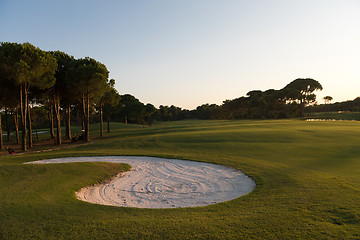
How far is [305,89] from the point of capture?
3285 inches

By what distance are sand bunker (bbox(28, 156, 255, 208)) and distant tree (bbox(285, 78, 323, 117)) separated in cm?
8257

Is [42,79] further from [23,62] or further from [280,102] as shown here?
[280,102]

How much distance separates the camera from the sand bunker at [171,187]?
867 cm

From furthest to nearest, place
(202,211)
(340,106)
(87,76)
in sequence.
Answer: (340,106) < (87,76) < (202,211)

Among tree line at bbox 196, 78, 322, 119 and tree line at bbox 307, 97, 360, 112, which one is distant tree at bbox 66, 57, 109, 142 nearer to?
tree line at bbox 196, 78, 322, 119

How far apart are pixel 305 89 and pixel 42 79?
298 feet

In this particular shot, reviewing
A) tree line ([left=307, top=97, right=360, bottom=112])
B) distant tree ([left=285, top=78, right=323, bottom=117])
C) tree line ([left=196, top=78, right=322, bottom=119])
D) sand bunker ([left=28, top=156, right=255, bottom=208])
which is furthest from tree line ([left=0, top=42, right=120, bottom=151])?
tree line ([left=307, top=97, right=360, bottom=112])

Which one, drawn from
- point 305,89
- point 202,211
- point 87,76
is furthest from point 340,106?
point 202,211

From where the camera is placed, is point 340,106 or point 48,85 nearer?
point 48,85

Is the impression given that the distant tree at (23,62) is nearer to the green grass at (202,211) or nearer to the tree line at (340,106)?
the green grass at (202,211)

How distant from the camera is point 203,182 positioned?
11250 millimetres

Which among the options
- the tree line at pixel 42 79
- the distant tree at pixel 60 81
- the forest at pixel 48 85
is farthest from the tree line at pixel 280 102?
the distant tree at pixel 60 81

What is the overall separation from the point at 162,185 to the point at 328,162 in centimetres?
1109

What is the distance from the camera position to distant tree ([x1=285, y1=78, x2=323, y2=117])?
80.8 metres
